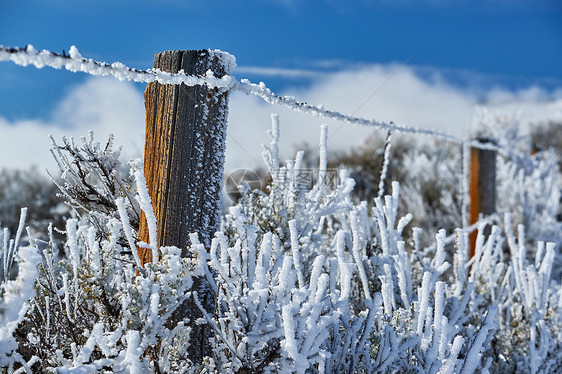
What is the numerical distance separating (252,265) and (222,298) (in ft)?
0.44

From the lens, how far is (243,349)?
1.53 m

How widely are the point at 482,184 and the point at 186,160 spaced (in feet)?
13.0

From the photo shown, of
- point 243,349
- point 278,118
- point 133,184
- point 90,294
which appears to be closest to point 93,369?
point 90,294

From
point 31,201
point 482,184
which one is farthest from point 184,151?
point 31,201

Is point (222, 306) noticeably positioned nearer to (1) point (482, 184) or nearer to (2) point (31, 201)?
(1) point (482, 184)

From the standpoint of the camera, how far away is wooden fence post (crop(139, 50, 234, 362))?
6.03 ft

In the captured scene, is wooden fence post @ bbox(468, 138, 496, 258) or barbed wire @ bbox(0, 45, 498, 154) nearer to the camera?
barbed wire @ bbox(0, 45, 498, 154)

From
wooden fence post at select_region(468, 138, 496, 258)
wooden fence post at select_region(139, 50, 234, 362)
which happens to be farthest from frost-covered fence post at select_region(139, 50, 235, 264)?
wooden fence post at select_region(468, 138, 496, 258)

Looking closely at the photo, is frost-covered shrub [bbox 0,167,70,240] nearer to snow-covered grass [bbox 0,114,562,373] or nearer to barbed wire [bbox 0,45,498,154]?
snow-covered grass [bbox 0,114,562,373]

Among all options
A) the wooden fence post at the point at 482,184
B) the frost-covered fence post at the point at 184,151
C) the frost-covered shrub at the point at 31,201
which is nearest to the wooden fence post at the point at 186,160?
the frost-covered fence post at the point at 184,151

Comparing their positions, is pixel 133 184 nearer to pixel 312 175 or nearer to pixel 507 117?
pixel 312 175

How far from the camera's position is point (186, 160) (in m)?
1.84

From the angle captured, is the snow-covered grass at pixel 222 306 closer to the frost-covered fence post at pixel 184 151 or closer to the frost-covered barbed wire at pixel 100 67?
the frost-covered fence post at pixel 184 151

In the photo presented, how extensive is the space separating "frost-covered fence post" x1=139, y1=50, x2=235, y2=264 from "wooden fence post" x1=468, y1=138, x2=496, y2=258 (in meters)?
3.83
